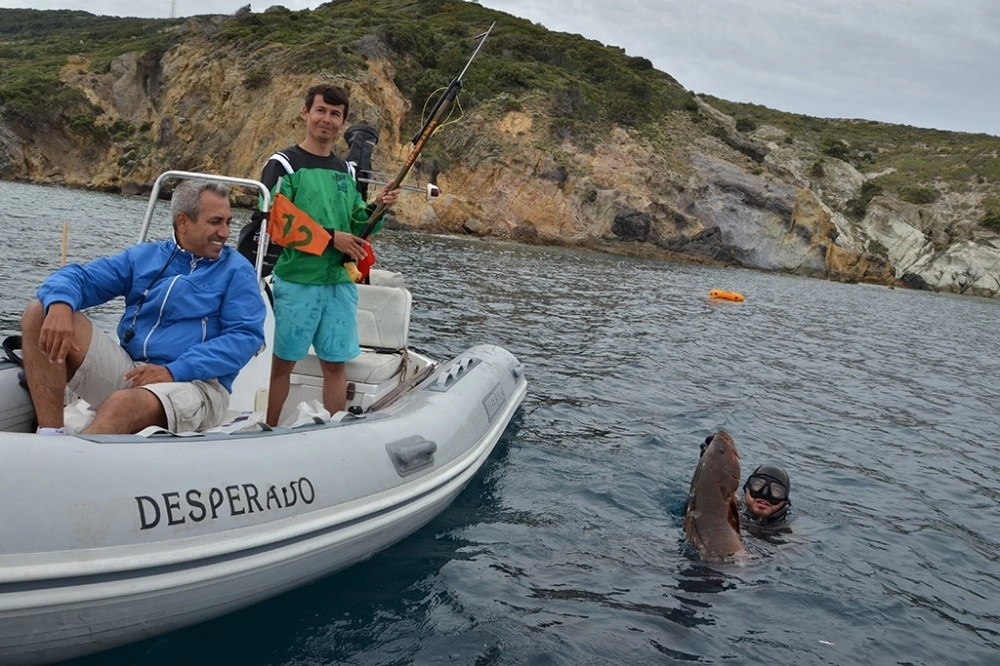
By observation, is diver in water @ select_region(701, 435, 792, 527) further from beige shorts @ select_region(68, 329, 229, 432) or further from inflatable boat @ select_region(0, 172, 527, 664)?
beige shorts @ select_region(68, 329, 229, 432)

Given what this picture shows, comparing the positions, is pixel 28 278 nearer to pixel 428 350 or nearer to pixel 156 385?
pixel 428 350

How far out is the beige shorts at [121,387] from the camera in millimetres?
3869

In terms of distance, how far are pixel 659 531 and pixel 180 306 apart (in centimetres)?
352

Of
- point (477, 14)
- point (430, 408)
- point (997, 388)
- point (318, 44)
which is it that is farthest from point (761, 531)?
point (477, 14)

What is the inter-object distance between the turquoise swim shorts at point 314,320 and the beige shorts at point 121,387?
114 centimetres

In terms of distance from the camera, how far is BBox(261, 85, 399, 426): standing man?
5195 mm

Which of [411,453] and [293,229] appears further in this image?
[293,229]

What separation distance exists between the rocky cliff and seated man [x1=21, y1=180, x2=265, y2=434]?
3377 cm

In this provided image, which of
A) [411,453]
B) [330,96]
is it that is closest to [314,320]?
[411,453]

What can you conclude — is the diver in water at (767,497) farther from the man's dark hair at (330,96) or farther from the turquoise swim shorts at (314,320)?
the man's dark hair at (330,96)

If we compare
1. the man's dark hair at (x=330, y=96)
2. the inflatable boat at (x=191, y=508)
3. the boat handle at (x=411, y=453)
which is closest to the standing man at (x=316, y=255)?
the man's dark hair at (x=330, y=96)

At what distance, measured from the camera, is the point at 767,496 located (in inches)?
235

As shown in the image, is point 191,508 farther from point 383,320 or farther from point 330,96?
point 383,320

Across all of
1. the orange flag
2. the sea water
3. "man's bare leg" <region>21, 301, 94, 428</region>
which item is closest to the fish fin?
the sea water
